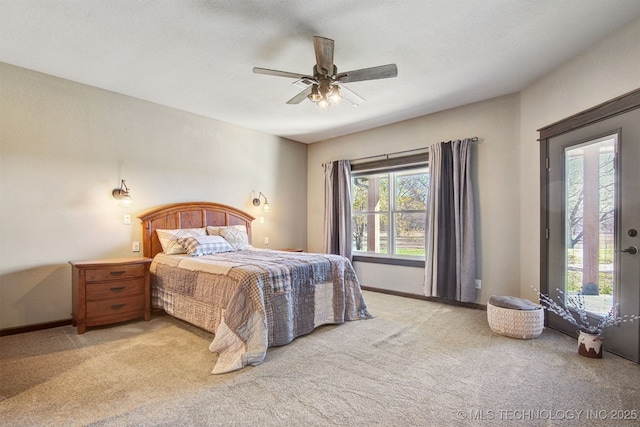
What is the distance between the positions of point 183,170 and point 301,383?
10.7 ft

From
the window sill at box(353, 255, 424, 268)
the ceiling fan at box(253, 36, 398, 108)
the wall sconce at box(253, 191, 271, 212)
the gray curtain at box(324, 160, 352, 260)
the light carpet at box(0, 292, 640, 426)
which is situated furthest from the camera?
the gray curtain at box(324, 160, 352, 260)

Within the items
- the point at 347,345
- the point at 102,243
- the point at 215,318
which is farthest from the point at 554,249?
the point at 102,243

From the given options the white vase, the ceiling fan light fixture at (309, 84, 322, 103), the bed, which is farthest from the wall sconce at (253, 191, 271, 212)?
the white vase

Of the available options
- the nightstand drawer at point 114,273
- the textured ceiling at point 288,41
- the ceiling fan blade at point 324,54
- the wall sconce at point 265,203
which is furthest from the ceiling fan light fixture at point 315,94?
the wall sconce at point 265,203

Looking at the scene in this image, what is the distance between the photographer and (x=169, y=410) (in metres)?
1.81

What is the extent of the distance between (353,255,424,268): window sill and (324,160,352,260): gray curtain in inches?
7.3

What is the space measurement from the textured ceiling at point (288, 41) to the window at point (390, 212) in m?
1.43

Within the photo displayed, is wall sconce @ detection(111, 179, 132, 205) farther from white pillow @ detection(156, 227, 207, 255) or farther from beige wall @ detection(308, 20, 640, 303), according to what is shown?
beige wall @ detection(308, 20, 640, 303)

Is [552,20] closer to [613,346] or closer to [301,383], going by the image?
[613,346]

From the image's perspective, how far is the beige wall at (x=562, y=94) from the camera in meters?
2.46

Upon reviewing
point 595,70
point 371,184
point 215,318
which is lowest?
point 215,318

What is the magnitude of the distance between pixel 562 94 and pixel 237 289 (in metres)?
3.57

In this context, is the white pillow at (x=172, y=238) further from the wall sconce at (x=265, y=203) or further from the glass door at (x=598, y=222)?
the glass door at (x=598, y=222)

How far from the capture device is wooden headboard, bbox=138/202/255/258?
3.86m
